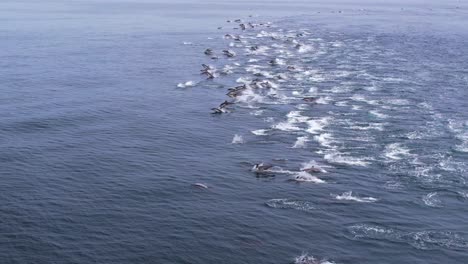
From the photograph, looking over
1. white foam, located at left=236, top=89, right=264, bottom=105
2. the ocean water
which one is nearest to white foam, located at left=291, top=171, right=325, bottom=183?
the ocean water

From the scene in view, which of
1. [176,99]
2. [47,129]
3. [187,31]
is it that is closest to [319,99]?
[176,99]

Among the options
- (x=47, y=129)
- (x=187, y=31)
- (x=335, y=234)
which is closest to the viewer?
(x=335, y=234)

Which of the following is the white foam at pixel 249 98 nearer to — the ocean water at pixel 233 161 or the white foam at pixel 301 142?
the ocean water at pixel 233 161

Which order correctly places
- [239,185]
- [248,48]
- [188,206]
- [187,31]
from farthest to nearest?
[187,31]
[248,48]
[239,185]
[188,206]

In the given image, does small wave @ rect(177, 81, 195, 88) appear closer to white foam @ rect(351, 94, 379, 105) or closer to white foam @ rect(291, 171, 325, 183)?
white foam @ rect(351, 94, 379, 105)

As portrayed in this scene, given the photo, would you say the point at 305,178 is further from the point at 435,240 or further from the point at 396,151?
the point at 435,240

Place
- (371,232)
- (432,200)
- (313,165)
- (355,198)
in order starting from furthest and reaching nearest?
(313,165)
(355,198)
(432,200)
(371,232)

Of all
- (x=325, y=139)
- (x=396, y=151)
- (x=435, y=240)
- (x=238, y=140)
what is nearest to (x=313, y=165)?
(x=325, y=139)

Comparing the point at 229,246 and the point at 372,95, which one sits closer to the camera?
the point at 229,246

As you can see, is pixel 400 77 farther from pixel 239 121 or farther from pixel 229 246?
pixel 229 246
